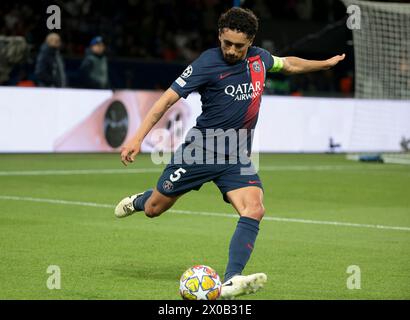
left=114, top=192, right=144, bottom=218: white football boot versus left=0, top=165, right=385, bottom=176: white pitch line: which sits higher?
left=0, top=165, right=385, bottom=176: white pitch line

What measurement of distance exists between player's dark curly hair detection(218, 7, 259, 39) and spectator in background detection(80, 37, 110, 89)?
49.5 ft

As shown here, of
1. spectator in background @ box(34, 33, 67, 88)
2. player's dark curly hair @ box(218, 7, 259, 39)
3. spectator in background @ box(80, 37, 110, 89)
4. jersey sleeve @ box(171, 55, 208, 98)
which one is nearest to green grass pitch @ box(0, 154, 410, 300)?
jersey sleeve @ box(171, 55, 208, 98)

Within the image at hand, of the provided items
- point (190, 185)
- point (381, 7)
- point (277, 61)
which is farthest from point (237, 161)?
point (381, 7)

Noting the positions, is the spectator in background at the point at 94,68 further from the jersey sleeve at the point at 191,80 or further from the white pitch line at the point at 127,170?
the jersey sleeve at the point at 191,80

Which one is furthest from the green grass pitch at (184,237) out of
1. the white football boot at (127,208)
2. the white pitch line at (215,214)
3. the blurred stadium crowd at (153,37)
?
the blurred stadium crowd at (153,37)

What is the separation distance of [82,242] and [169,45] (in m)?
19.1

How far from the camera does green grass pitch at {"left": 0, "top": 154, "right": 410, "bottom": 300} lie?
23.9ft

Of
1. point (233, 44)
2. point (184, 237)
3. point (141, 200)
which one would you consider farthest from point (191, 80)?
point (184, 237)

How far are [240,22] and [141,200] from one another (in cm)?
201

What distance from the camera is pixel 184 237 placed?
32.6 ft

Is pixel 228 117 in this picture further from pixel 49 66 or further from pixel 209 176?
pixel 49 66

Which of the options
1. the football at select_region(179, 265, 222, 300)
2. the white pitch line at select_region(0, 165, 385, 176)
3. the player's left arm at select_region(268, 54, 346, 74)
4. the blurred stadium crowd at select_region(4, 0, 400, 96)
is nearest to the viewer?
the football at select_region(179, 265, 222, 300)

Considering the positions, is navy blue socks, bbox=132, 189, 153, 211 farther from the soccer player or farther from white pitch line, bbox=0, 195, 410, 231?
white pitch line, bbox=0, 195, 410, 231
